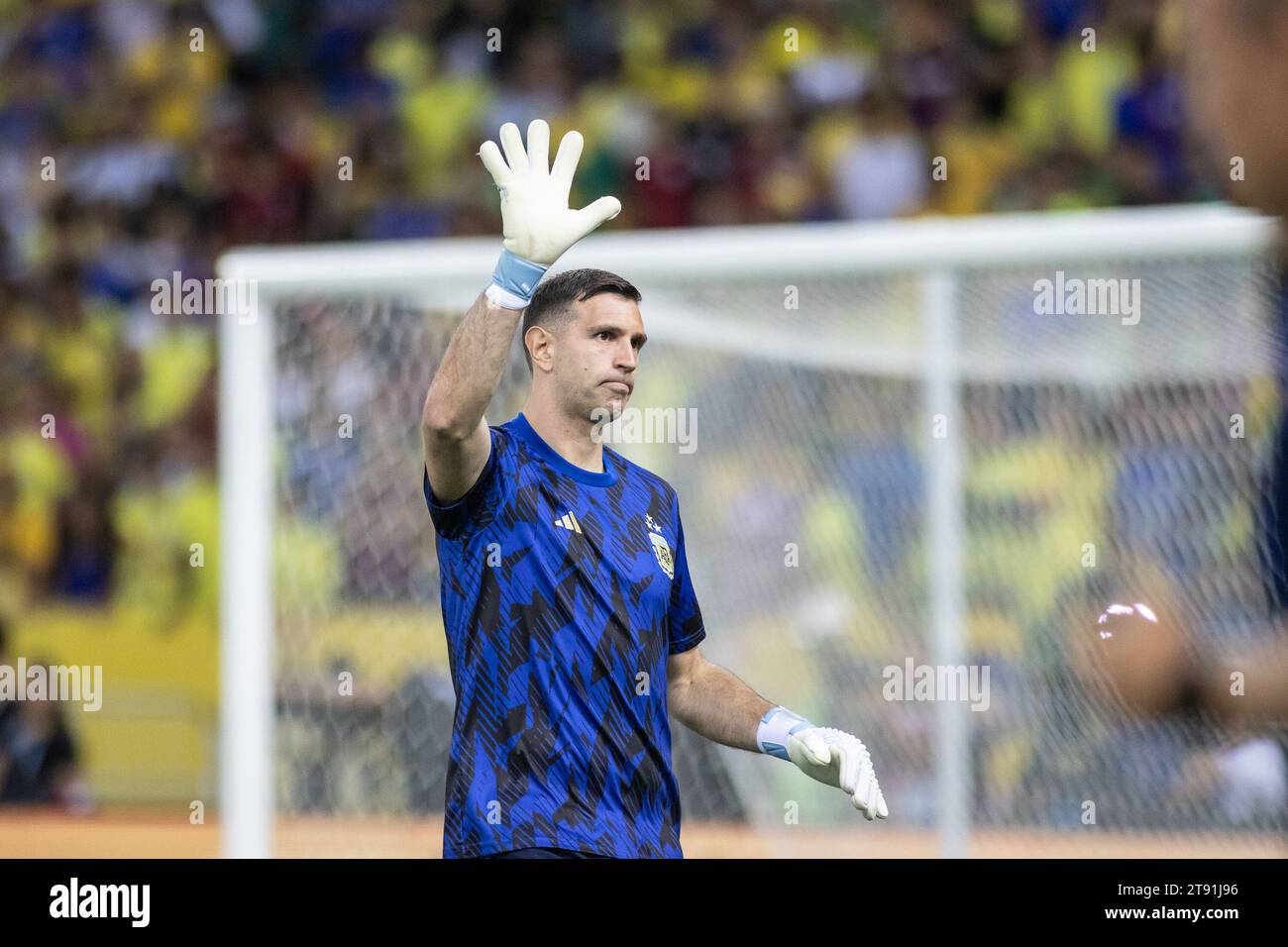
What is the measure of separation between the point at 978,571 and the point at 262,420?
2.39 m

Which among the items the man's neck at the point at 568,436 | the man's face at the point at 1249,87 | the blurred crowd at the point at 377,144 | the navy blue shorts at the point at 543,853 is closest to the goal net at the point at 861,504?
the man's neck at the point at 568,436

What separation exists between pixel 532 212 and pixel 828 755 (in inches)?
49.8

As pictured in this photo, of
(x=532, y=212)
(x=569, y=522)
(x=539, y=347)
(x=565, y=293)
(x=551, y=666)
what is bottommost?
(x=551, y=666)

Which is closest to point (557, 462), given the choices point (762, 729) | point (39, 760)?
point (762, 729)

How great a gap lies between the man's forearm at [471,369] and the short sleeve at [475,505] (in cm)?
19

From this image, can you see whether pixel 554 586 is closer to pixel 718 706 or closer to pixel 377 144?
pixel 718 706

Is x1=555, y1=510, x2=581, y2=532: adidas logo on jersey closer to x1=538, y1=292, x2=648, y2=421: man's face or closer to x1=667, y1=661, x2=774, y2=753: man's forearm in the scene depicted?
x1=538, y1=292, x2=648, y2=421: man's face

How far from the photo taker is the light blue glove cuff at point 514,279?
11.4 feet

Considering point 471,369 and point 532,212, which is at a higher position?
point 532,212

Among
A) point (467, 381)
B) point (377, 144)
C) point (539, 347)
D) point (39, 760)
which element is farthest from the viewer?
point (377, 144)

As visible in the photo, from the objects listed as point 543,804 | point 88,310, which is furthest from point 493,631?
point 88,310

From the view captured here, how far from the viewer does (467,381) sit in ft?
11.2

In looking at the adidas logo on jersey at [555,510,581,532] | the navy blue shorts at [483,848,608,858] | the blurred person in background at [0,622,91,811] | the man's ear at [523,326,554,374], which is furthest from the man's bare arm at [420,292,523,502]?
the blurred person in background at [0,622,91,811]

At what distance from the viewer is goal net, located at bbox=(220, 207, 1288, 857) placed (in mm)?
5430
